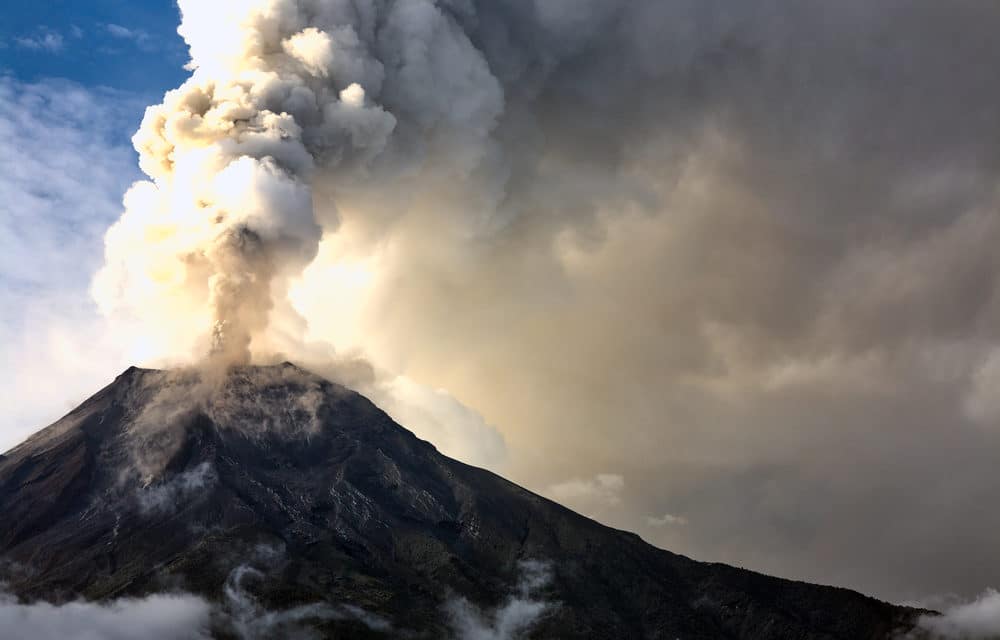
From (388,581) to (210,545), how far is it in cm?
2472

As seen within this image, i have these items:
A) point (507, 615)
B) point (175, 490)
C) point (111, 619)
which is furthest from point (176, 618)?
point (507, 615)

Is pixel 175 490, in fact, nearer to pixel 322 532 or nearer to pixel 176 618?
pixel 322 532

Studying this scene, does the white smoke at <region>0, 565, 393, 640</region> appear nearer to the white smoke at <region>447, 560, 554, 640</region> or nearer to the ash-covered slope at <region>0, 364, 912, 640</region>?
the ash-covered slope at <region>0, 364, 912, 640</region>

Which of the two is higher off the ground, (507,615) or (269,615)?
(507,615)

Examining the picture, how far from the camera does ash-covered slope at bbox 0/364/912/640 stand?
123938mm

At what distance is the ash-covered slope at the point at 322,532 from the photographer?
12394 centimetres

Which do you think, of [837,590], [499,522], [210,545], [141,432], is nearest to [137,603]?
[210,545]

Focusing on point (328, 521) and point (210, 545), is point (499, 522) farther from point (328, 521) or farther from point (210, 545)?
point (210, 545)

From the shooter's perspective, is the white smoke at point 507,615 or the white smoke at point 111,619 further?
the white smoke at point 507,615

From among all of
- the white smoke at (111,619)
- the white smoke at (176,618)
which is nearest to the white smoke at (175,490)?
the white smoke at (176,618)

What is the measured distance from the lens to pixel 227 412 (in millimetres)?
151750

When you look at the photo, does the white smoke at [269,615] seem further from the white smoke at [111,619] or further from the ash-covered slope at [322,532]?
the white smoke at [111,619]

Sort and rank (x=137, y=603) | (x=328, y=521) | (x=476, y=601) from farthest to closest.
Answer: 1. (x=328, y=521)
2. (x=476, y=601)
3. (x=137, y=603)

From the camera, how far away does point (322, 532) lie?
446 ft
